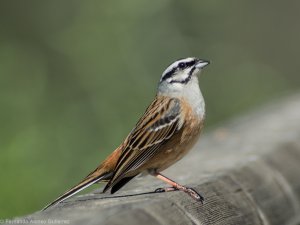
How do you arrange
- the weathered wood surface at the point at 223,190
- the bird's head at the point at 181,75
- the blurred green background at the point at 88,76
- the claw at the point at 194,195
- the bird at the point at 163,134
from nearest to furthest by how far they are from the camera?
the weathered wood surface at the point at 223,190 < the claw at the point at 194,195 < the bird at the point at 163,134 < the bird's head at the point at 181,75 < the blurred green background at the point at 88,76

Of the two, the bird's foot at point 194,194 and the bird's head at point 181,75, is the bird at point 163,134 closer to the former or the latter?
the bird's head at point 181,75

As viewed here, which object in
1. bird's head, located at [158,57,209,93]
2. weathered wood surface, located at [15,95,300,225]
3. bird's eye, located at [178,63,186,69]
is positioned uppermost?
bird's eye, located at [178,63,186,69]

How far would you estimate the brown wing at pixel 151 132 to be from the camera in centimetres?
436

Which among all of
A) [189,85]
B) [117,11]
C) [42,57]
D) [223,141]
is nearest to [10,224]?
[189,85]

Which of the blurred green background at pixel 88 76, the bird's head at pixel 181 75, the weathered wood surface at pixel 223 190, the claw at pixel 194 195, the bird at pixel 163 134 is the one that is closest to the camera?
the weathered wood surface at pixel 223 190

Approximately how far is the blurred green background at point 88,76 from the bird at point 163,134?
1.39 m

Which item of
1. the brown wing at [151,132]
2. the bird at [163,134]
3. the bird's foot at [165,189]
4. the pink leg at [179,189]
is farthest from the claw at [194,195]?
the brown wing at [151,132]

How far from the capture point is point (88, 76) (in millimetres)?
7137

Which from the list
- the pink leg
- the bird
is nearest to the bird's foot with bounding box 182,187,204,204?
the pink leg

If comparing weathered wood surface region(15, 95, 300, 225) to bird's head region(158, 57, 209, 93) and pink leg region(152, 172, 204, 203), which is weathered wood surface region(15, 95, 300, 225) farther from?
bird's head region(158, 57, 209, 93)

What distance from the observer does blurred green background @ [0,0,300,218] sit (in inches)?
236

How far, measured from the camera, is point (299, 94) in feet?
25.8

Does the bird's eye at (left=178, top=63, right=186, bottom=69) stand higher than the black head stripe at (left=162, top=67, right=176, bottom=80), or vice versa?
the bird's eye at (left=178, top=63, right=186, bottom=69)

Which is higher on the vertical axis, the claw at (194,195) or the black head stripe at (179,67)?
the black head stripe at (179,67)
